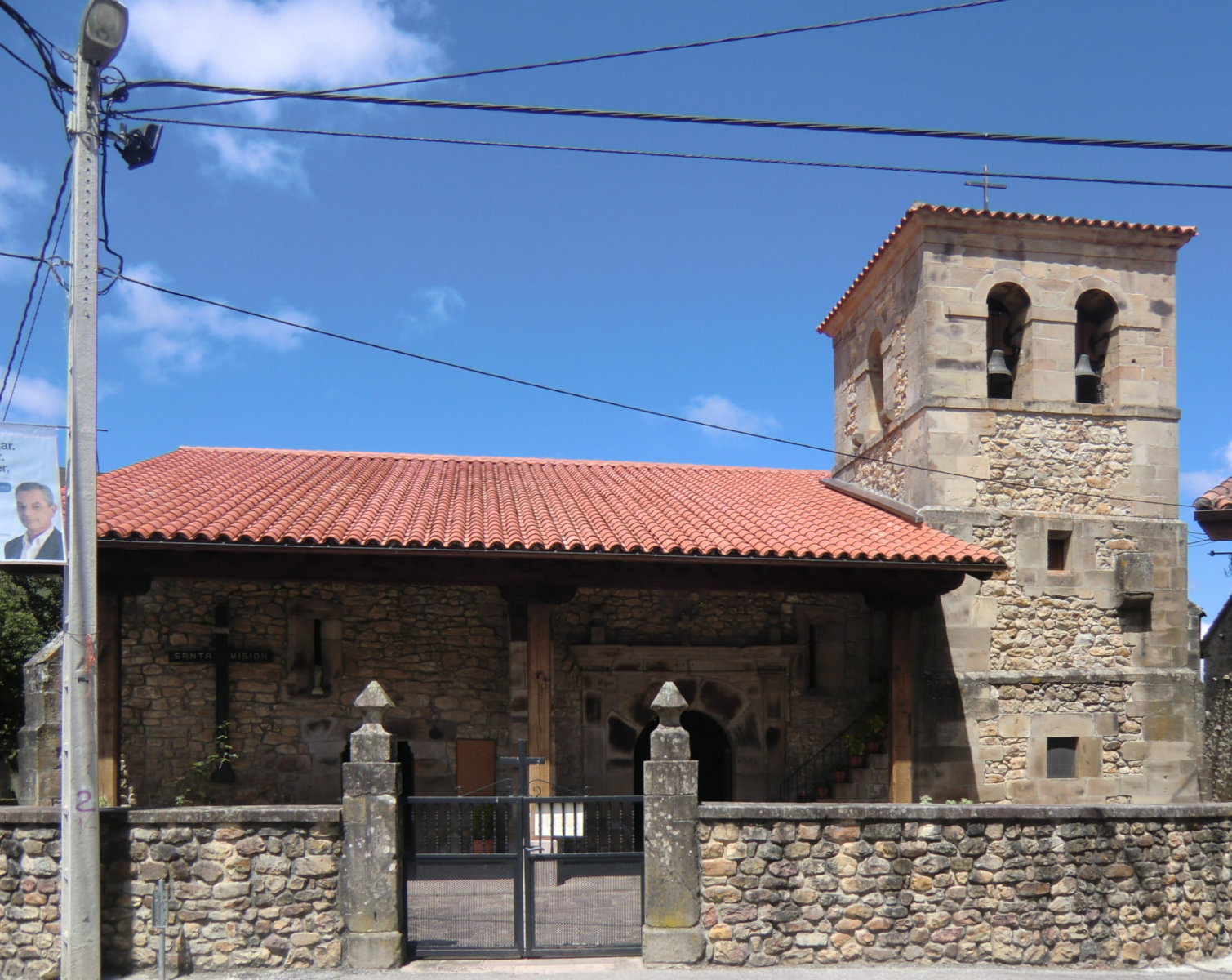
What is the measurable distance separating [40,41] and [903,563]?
8.90 meters

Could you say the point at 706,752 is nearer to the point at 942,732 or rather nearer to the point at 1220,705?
the point at 942,732

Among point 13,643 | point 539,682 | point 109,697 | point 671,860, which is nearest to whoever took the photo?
point 671,860

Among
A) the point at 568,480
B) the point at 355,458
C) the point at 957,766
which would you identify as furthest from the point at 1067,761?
the point at 355,458

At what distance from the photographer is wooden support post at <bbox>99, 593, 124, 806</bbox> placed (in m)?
9.73

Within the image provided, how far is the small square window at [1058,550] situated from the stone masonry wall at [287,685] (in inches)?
271

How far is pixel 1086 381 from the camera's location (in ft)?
44.5

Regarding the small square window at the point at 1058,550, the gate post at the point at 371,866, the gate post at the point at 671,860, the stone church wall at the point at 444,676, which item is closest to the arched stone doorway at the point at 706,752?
the stone church wall at the point at 444,676

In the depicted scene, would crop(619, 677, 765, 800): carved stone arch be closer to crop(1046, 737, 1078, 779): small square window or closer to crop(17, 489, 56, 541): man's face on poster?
crop(1046, 737, 1078, 779): small square window

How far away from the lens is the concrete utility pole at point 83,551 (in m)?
6.93

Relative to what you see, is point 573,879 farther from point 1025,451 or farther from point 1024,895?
point 1025,451

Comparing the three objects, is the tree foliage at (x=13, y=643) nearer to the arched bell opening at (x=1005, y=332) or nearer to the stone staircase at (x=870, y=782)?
the stone staircase at (x=870, y=782)

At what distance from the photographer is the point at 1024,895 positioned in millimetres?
7859

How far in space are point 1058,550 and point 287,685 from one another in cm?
958

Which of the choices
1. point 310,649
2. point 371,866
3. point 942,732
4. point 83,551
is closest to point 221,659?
point 310,649
